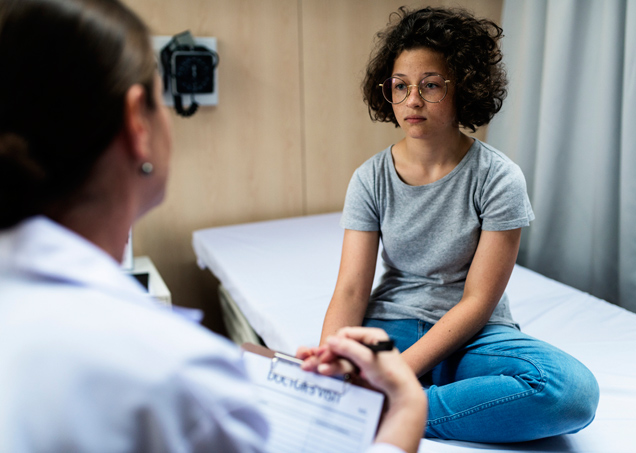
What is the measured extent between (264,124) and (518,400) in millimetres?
1737

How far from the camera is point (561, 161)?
2.22 m

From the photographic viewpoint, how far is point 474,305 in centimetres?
118

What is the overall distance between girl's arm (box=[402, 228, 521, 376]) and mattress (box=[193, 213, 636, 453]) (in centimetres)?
18

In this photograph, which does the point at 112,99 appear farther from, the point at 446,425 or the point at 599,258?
the point at 599,258

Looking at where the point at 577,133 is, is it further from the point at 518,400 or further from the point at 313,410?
the point at 313,410

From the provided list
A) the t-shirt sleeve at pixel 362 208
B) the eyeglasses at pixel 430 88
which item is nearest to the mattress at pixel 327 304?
the t-shirt sleeve at pixel 362 208

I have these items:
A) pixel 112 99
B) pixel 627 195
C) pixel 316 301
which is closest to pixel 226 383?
pixel 112 99

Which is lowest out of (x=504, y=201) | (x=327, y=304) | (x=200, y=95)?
(x=327, y=304)

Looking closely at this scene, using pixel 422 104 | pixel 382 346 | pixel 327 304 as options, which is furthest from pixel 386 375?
pixel 327 304

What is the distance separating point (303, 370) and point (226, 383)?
Answer: 0.29 m

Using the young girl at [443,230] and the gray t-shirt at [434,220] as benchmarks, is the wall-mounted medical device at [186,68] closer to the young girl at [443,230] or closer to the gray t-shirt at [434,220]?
the young girl at [443,230]

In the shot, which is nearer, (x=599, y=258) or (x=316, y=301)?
(x=316, y=301)

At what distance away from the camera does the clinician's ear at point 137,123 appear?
1.81ft

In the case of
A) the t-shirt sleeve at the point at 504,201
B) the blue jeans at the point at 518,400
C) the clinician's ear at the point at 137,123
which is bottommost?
the blue jeans at the point at 518,400
